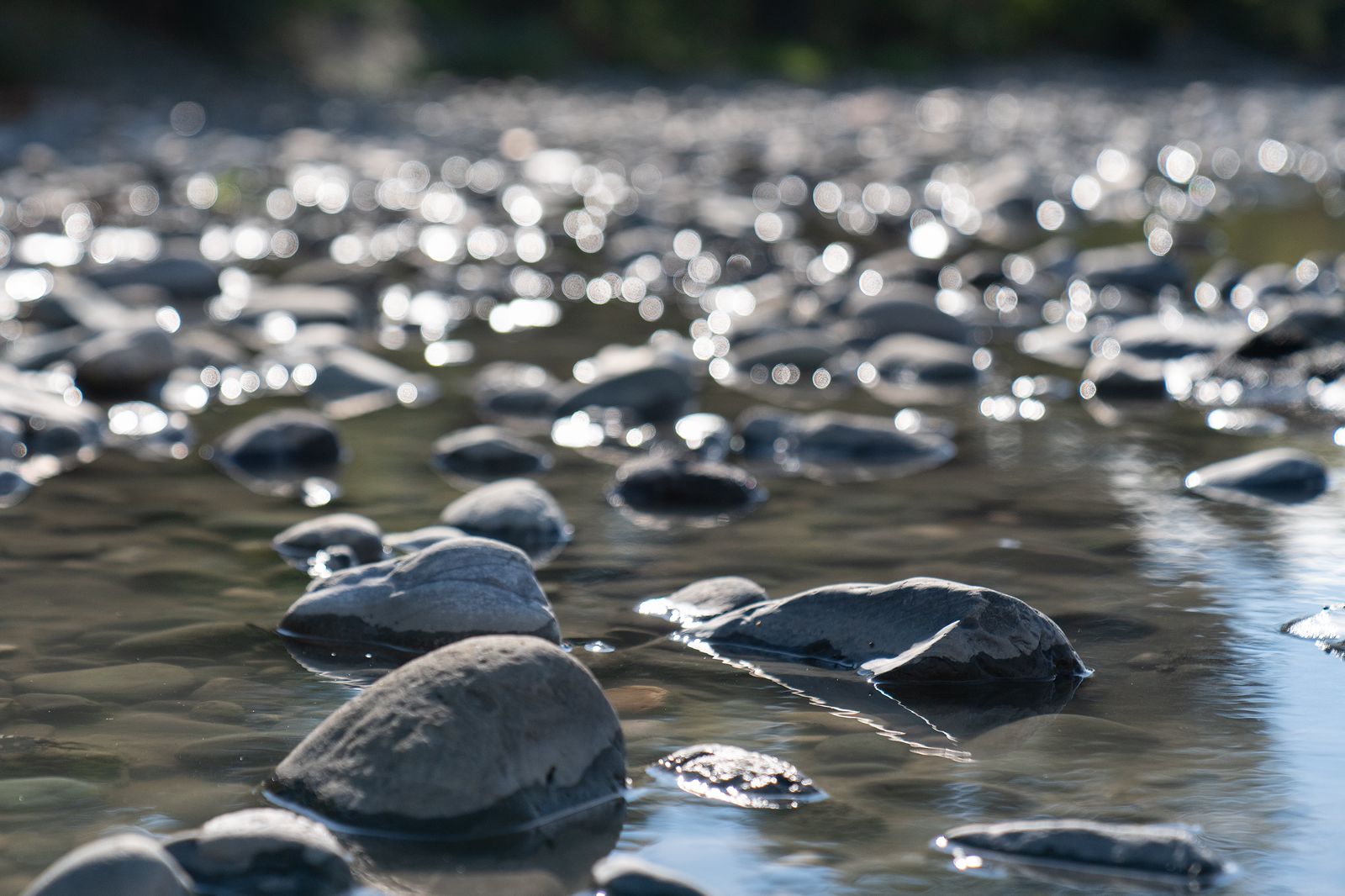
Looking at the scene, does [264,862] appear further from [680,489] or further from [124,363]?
[124,363]

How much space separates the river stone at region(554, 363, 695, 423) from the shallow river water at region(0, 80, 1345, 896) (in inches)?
17.8

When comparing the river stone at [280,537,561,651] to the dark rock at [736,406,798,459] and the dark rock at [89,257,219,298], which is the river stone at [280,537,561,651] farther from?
the dark rock at [89,257,219,298]

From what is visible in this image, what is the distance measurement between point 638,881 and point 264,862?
1.29 ft

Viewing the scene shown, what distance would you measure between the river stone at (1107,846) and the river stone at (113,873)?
0.85m

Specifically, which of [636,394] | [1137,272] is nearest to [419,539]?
[636,394]

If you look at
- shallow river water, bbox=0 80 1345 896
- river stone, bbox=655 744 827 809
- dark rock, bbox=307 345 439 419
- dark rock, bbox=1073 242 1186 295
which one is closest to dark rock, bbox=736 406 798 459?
shallow river water, bbox=0 80 1345 896

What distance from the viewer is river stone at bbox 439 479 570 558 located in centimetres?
320

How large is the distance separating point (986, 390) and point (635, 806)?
3.09 metres

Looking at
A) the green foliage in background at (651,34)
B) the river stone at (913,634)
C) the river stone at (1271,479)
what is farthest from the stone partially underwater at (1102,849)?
the green foliage in background at (651,34)

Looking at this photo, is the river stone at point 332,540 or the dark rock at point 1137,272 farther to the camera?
the dark rock at point 1137,272

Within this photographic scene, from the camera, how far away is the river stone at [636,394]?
4488 mm

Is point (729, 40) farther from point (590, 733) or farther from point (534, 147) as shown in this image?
point (590, 733)

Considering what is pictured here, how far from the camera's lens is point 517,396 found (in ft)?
15.0

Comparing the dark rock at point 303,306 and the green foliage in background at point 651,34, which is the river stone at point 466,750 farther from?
the green foliage in background at point 651,34
